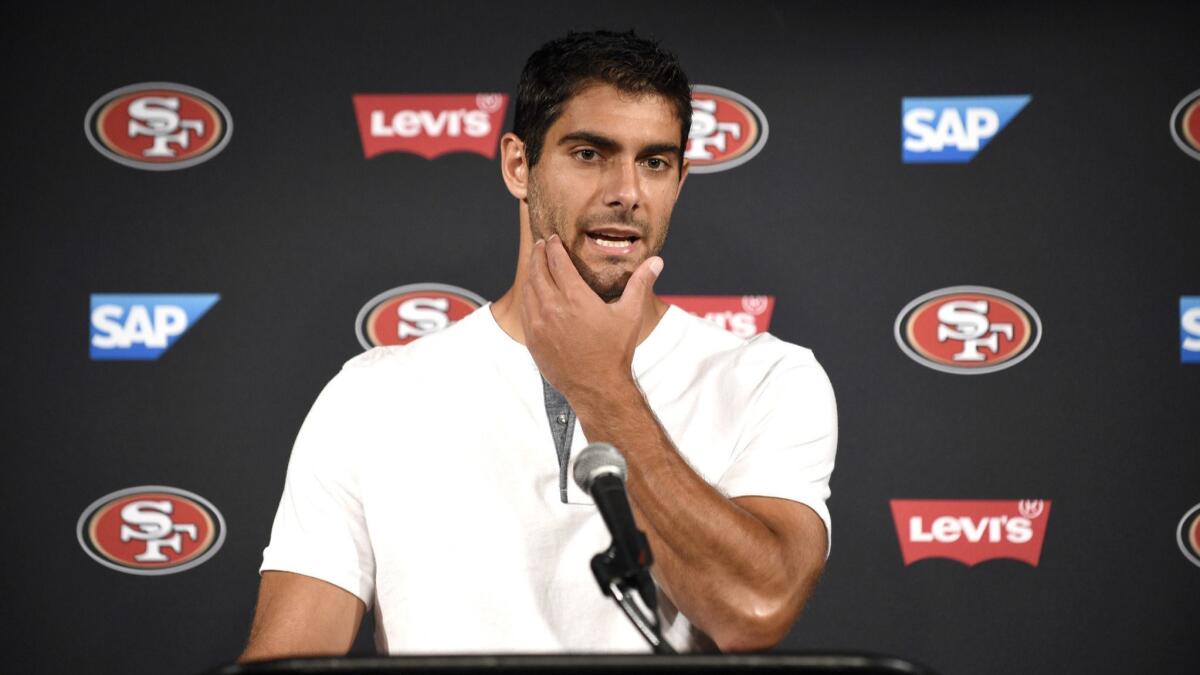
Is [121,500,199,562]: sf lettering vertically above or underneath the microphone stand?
underneath

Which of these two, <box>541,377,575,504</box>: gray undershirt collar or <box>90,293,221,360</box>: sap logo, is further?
<box>90,293,221,360</box>: sap logo

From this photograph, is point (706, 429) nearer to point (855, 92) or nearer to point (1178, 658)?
point (855, 92)

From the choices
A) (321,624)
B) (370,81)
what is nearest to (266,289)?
(370,81)

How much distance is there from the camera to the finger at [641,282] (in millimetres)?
1443

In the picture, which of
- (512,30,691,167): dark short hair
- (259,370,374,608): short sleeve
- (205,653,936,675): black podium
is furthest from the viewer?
(512,30,691,167): dark short hair

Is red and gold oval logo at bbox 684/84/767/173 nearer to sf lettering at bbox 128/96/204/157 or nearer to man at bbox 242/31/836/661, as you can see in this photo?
man at bbox 242/31/836/661

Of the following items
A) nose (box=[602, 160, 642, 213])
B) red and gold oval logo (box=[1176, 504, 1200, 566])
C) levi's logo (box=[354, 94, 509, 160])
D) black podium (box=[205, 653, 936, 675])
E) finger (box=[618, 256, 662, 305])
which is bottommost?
red and gold oval logo (box=[1176, 504, 1200, 566])

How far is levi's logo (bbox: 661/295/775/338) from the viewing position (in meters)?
2.41

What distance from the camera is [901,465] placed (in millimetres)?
2389

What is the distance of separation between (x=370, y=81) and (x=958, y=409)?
1.53 meters

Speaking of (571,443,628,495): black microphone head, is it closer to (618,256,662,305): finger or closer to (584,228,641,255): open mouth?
(618,256,662,305): finger

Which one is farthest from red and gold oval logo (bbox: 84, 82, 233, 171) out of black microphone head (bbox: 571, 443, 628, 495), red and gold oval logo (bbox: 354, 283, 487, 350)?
black microphone head (bbox: 571, 443, 628, 495)

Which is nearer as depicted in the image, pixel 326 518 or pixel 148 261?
pixel 326 518

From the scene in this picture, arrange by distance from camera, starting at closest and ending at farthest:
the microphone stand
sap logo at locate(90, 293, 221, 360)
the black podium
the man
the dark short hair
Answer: the black podium
the microphone stand
the man
the dark short hair
sap logo at locate(90, 293, 221, 360)
